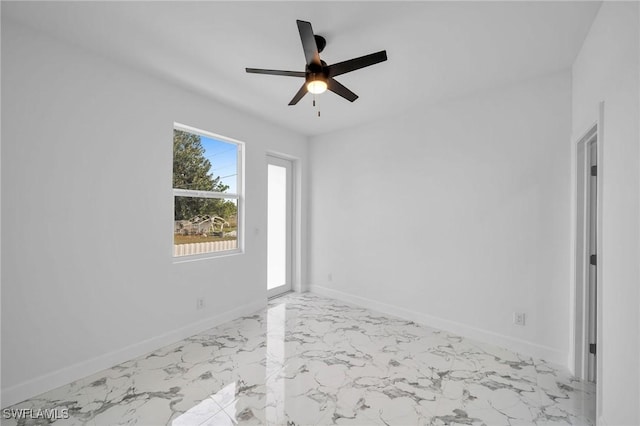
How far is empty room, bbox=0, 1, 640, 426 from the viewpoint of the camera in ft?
6.17

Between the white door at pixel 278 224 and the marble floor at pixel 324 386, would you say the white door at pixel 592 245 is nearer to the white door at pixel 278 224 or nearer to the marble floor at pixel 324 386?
the marble floor at pixel 324 386

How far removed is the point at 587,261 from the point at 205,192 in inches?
150

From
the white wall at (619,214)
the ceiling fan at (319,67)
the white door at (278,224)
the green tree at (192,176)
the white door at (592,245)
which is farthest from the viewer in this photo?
the white door at (278,224)

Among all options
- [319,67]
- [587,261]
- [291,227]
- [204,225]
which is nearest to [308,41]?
[319,67]

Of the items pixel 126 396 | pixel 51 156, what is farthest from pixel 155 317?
pixel 51 156

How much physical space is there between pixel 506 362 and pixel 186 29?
3882 millimetres

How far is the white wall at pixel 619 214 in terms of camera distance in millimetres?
1336

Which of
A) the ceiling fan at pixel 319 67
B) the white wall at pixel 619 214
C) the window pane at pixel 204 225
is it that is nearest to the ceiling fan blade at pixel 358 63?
the ceiling fan at pixel 319 67

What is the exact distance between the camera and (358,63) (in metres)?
1.91

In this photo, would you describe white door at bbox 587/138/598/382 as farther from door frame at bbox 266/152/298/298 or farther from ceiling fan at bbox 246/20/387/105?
door frame at bbox 266/152/298/298

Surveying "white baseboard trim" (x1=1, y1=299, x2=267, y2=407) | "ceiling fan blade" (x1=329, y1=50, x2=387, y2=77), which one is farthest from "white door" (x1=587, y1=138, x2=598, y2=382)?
"white baseboard trim" (x1=1, y1=299, x2=267, y2=407)

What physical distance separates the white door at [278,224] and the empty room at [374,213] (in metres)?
0.57

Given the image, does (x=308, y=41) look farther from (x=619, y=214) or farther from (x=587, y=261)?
(x=587, y=261)

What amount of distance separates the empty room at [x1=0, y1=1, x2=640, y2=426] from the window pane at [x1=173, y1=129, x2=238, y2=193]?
3 centimetres
